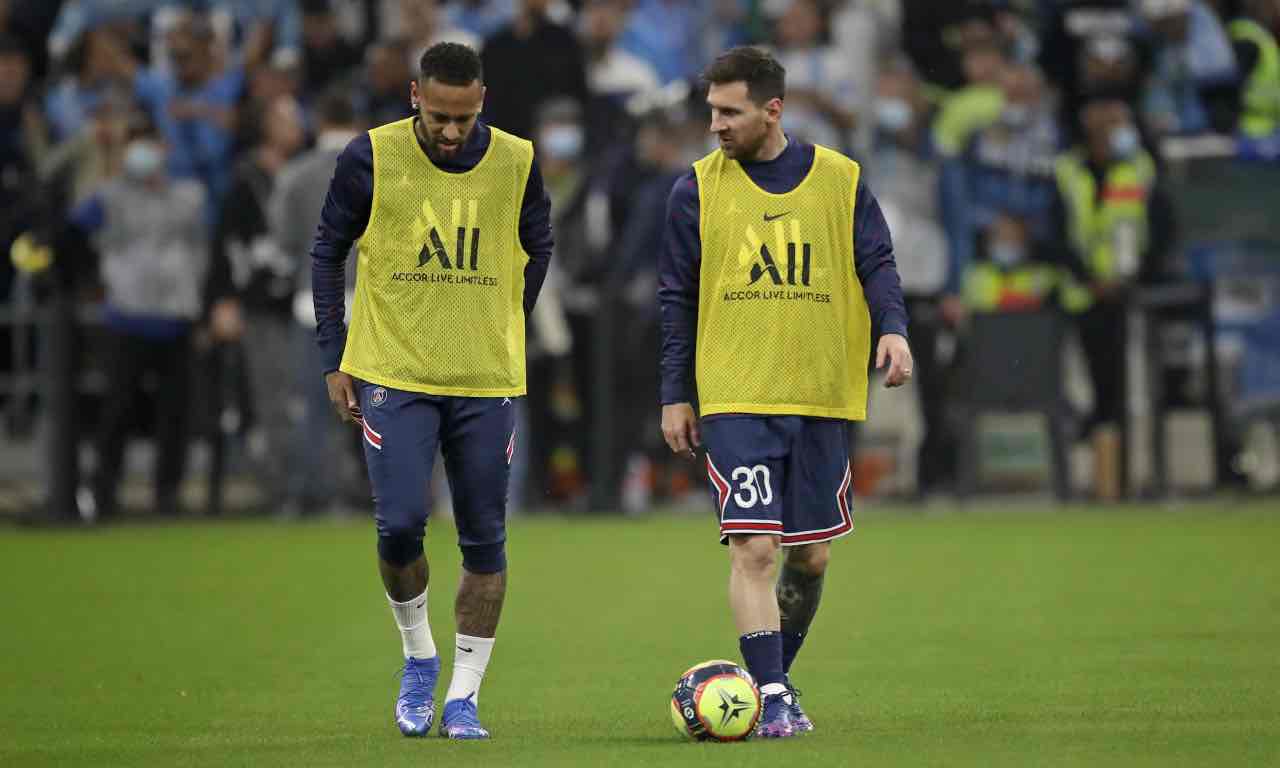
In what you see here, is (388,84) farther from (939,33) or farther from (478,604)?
(478,604)

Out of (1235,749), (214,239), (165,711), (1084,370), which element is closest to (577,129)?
(214,239)

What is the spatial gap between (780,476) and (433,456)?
1.19m

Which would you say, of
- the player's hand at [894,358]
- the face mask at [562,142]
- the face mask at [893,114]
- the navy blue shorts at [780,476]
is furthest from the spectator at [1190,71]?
the player's hand at [894,358]

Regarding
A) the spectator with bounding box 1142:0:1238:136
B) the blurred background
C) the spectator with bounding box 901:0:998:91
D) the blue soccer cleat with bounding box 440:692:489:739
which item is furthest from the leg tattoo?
the spectator with bounding box 1142:0:1238:136

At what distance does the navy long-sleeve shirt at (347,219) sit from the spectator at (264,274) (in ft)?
33.3

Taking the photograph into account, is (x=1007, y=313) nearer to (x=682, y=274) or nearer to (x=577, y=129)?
(x=577, y=129)

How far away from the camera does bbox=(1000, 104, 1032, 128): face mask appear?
20.4 metres

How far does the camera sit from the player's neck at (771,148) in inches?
333

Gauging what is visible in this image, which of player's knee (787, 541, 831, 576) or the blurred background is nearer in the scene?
player's knee (787, 541, 831, 576)

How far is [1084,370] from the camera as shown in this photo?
67.3 ft

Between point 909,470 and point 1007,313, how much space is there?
174 cm

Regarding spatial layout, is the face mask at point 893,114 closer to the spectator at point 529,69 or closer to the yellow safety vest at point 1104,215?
the yellow safety vest at point 1104,215

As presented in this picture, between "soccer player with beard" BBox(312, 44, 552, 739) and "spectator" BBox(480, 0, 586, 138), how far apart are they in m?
11.0

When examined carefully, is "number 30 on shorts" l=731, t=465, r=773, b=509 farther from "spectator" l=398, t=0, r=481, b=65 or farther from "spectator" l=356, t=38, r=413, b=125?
"spectator" l=398, t=0, r=481, b=65
